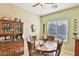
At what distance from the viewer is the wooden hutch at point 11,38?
204 centimetres

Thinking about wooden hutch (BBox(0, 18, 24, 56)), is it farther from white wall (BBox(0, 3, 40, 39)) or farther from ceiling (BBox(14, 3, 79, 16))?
ceiling (BBox(14, 3, 79, 16))

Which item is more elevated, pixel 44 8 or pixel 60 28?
pixel 44 8

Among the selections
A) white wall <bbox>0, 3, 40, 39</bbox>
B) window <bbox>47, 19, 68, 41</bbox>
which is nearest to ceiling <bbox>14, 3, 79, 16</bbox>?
white wall <bbox>0, 3, 40, 39</bbox>

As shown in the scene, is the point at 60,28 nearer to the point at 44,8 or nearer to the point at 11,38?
the point at 44,8

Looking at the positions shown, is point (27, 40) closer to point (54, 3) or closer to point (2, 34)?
point (2, 34)

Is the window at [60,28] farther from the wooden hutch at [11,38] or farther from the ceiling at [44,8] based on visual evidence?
the wooden hutch at [11,38]

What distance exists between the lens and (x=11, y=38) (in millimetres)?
2094

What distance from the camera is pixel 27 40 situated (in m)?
2.12


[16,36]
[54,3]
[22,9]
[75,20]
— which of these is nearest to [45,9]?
[54,3]

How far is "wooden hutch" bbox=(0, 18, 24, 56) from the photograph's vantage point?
80.3 inches

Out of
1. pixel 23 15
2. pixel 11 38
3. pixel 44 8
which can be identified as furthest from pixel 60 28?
pixel 11 38

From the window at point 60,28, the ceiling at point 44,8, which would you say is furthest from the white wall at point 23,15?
the window at point 60,28

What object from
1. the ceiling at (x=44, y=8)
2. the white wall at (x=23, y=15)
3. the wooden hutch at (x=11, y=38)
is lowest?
the wooden hutch at (x=11, y=38)

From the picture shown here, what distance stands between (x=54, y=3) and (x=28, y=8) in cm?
44
